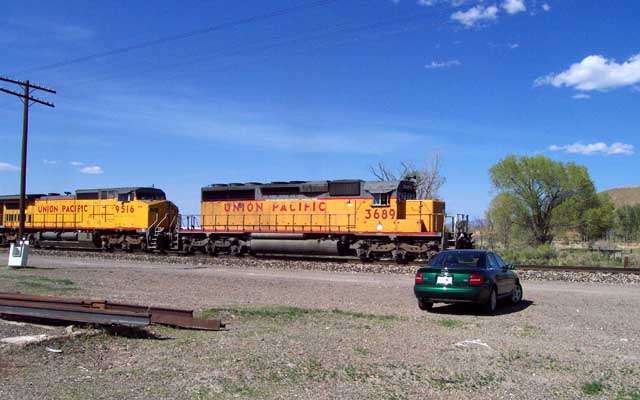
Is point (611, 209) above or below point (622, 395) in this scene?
above

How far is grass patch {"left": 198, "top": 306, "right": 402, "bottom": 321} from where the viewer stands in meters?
10.2

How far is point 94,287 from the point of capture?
48.3ft

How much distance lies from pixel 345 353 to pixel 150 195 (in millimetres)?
27061

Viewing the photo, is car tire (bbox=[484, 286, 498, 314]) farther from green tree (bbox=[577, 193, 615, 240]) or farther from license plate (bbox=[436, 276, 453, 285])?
green tree (bbox=[577, 193, 615, 240])

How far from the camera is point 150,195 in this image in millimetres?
32438

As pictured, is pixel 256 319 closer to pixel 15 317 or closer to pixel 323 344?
pixel 323 344

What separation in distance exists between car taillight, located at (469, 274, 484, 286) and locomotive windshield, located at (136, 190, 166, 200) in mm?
24488

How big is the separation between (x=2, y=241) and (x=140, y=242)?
45.8ft

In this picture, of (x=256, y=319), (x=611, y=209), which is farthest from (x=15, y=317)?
(x=611, y=209)

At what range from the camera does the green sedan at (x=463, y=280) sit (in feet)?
36.4

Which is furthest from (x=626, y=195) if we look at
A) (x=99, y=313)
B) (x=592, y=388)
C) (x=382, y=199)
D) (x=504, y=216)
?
(x=99, y=313)

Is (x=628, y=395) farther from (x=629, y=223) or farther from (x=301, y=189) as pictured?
(x=629, y=223)

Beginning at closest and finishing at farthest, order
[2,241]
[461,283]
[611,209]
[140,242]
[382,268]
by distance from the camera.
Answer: [461,283], [382,268], [140,242], [2,241], [611,209]

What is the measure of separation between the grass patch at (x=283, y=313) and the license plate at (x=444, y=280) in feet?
3.96
